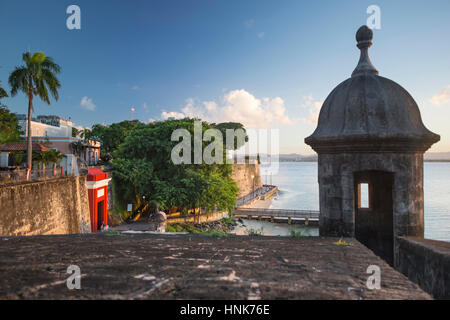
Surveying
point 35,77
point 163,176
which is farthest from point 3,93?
point 163,176

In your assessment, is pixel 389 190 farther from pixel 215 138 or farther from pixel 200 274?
pixel 215 138

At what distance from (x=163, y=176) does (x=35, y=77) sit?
12581mm

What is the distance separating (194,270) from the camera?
2521 mm

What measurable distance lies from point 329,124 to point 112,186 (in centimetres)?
2338

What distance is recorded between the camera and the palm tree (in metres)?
18.1

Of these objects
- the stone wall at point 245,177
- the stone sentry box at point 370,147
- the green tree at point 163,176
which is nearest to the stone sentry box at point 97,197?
the green tree at point 163,176

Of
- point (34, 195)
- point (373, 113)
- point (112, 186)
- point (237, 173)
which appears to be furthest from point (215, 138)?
point (237, 173)

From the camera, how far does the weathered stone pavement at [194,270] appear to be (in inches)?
79.0

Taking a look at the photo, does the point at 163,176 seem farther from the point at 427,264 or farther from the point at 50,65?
the point at 427,264

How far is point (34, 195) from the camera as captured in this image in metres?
12.6

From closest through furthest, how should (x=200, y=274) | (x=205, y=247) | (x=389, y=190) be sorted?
(x=200, y=274) < (x=205, y=247) < (x=389, y=190)

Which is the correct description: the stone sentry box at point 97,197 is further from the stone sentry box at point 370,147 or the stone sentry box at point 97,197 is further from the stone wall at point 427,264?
the stone wall at point 427,264

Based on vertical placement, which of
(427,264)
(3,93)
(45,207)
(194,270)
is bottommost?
(45,207)

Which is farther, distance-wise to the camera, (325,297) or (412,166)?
(412,166)
